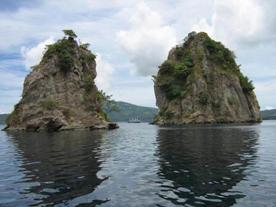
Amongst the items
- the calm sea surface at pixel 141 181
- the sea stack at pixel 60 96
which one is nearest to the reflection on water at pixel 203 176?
the calm sea surface at pixel 141 181

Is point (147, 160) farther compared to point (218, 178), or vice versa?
point (147, 160)

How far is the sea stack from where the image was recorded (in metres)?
115

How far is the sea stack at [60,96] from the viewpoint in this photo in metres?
115

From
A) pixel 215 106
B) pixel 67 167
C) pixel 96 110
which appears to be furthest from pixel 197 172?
pixel 215 106

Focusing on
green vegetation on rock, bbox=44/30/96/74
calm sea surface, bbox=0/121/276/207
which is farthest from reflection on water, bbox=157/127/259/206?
green vegetation on rock, bbox=44/30/96/74

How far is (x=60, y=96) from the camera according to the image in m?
125

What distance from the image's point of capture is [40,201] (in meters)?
20.8

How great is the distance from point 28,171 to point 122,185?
10.4 meters

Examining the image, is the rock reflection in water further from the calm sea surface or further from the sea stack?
the sea stack

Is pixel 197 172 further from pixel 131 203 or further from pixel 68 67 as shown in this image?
pixel 68 67

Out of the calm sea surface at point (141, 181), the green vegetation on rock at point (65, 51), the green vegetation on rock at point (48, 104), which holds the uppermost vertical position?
the green vegetation on rock at point (65, 51)

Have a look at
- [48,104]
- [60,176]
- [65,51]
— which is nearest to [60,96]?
[48,104]

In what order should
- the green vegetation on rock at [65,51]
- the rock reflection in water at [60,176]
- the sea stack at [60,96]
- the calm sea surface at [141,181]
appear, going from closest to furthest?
the calm sea surface at [141,181], the rock reflection in water at [60,176], the sea stack at [60,96], the green vegetation on rock at [65,51]

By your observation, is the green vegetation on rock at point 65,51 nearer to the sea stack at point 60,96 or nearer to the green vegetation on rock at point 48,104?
the sea stack at point 60,96
